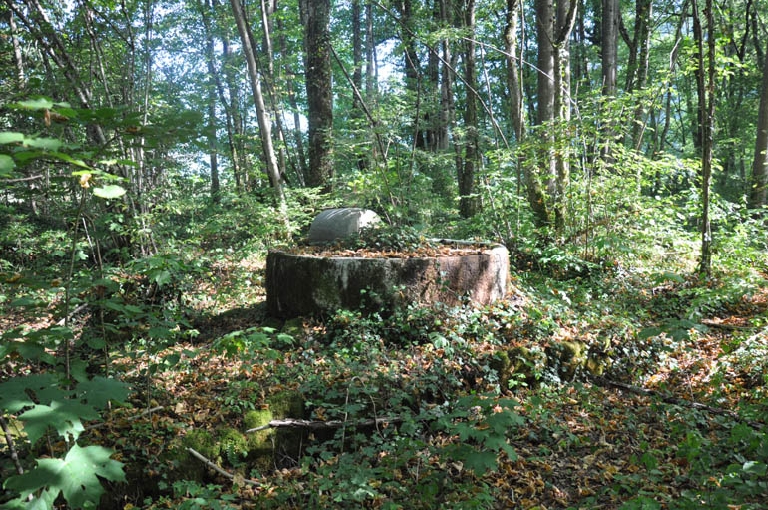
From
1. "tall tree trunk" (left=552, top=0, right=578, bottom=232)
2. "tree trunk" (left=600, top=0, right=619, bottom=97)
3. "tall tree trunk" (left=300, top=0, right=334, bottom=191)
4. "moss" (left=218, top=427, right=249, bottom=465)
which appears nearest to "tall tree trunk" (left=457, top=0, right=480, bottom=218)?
"tall tree trunk" (left=552, top=0, right=578, bottom=232)

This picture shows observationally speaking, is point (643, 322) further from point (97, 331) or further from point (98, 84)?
point (98, 84)

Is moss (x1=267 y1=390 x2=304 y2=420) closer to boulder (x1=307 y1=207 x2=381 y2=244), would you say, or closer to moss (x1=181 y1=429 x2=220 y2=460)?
moss (x1=181 y1=429 x2=220 y2=460)

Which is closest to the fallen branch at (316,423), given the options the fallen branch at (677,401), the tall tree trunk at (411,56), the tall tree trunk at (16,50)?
the fallen branch at (677,401)

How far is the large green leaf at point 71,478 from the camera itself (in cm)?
158

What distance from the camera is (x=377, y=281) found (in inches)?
193

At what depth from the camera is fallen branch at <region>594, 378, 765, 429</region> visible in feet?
11.3

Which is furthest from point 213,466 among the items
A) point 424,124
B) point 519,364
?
point 424,124

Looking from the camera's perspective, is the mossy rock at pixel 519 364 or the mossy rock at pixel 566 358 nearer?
the mossy rock at pixel 519 364

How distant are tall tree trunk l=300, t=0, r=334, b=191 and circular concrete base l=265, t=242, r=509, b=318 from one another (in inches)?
165

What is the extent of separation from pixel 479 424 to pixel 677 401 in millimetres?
2002

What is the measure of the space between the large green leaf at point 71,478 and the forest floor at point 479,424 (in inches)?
43.8

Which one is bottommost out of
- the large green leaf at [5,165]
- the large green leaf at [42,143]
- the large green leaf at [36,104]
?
the large green leaf at [5,165]

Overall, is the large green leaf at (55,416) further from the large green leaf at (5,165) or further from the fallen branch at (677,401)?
the fallen branch at (677,401)

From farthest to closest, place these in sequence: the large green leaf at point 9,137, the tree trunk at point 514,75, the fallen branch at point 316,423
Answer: the tree trunk at point 514,75 < the fallen branch at point 316,423 < the large green leaf at point 9,137
